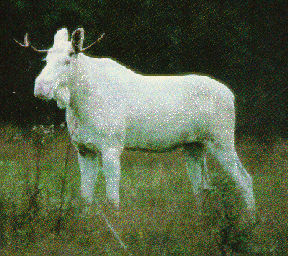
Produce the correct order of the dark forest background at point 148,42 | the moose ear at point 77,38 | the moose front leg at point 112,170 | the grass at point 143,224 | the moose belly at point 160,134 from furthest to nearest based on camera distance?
the dark forest background at point 148,42
the moose belly at point 160,134
the moose front leg at point 112,170
the moose ear at point 77,38
the grass at point 143,224

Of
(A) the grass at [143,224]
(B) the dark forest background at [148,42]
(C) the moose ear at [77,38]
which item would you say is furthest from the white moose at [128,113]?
(B) the dark forest background at [148,42]

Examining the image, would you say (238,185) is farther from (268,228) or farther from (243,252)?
(243,252)

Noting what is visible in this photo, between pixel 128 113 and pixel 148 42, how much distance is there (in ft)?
29.6

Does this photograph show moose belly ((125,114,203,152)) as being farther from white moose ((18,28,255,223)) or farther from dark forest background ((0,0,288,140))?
dark forest background ((0,0,288,140))

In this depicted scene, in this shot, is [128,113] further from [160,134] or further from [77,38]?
[77,38]

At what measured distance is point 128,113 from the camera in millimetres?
7449

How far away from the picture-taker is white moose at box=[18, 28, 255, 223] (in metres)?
7.04

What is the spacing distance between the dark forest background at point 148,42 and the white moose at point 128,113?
24.9 ft

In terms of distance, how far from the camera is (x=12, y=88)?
54.7 feet

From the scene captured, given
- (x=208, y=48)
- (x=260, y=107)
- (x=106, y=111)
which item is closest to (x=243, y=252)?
(x=106, y=111)

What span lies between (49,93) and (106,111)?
0.84 meters

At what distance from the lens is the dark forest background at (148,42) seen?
16094 mm

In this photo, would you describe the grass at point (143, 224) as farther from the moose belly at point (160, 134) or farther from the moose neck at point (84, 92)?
the moose belly at point (160, 134)

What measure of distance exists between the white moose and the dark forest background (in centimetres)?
759
